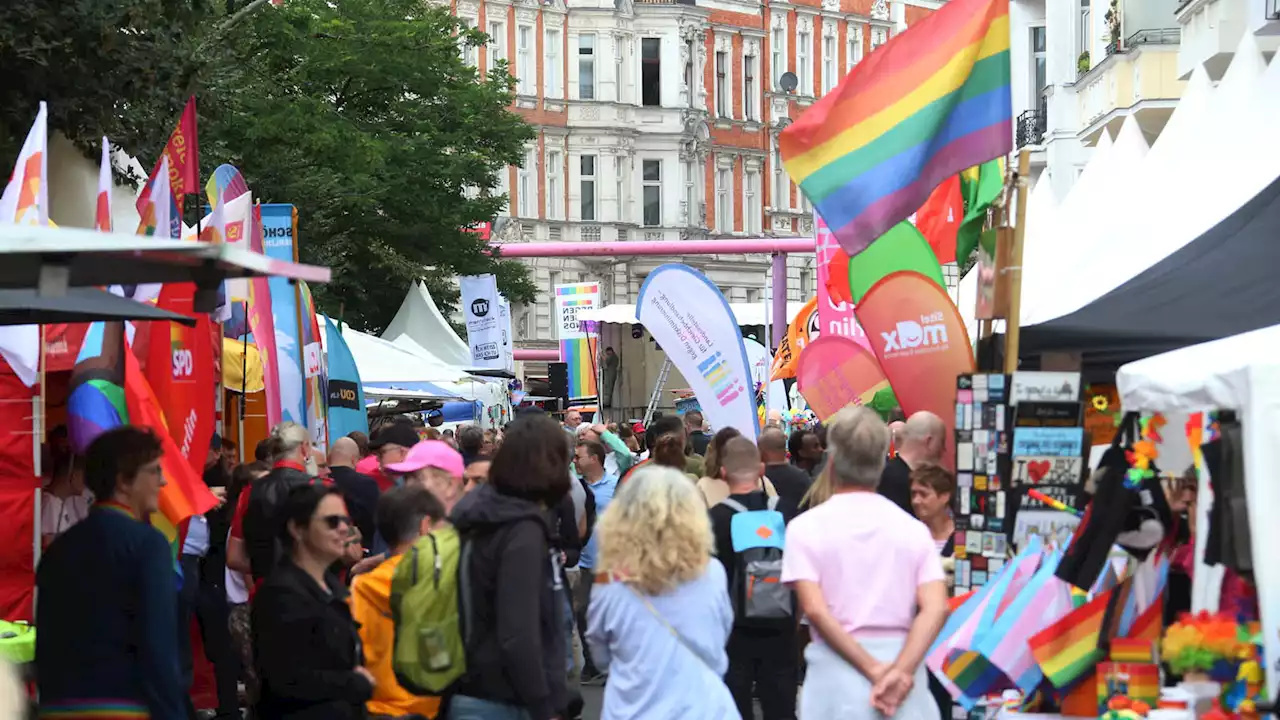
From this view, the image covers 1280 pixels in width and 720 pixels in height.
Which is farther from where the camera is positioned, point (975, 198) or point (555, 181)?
point (555, 181)

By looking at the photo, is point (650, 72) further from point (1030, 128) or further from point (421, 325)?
point (1030, 128)

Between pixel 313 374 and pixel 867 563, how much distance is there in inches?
438

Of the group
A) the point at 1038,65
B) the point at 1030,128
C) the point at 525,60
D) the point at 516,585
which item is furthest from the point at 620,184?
the point at 516,585

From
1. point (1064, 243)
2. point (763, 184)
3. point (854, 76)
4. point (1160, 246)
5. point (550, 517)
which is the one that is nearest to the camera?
point (550, 517)

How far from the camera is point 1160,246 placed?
43.2 feet

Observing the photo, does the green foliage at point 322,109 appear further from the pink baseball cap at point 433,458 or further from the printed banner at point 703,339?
the pink baseball cap at point 433,458

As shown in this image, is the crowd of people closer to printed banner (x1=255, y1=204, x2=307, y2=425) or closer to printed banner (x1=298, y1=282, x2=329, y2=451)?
printed banner (x1=255, y1=204, x2=307, y2=425)

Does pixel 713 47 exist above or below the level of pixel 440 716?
above

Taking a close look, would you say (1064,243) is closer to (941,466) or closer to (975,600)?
(941,466)

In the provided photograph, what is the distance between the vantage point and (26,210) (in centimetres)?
1061

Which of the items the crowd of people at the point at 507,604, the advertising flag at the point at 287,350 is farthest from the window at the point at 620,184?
the crowd of people at the point at 507,604

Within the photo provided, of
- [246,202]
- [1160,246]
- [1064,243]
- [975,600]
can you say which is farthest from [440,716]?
[1064,243]

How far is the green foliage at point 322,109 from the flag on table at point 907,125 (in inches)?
234

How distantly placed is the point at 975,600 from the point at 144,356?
19.8ft
